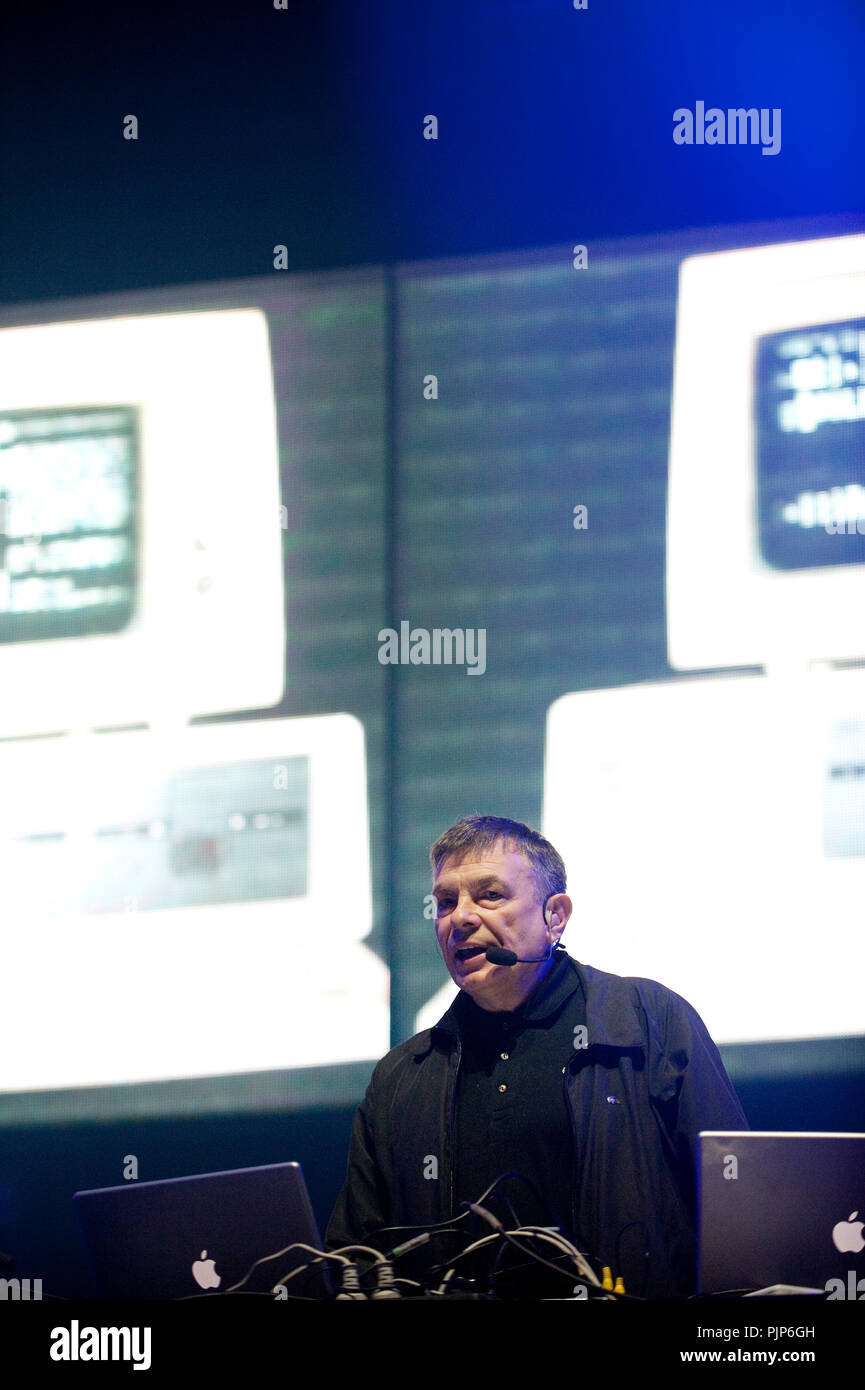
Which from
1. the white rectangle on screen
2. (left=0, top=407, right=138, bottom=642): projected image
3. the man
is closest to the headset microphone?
the man

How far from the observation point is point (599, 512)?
10.1 ft

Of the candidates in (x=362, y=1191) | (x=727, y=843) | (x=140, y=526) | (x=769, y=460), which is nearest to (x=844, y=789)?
(x=727, y=843)

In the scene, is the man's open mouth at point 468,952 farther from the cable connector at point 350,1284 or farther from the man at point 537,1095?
the cable connector at point 350,1284

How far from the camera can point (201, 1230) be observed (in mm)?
1450

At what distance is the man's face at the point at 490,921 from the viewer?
1.96 m

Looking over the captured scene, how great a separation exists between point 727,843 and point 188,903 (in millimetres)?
1249

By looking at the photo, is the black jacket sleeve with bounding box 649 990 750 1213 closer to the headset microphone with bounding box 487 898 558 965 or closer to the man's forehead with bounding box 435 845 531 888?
the headset microphone with bounding box 487 898 558 965

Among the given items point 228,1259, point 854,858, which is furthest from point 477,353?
point 228,1259

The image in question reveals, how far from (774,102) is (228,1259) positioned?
291 centimetres

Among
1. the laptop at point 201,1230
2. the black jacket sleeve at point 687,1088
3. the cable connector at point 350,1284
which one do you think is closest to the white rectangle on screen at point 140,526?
the black jacket sleeve at point 687,1088

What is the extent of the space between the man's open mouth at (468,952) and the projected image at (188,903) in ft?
3.30

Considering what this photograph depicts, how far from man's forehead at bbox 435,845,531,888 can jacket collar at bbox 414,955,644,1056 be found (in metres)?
0.18

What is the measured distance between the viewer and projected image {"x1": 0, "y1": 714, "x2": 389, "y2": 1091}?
2.92 meters
